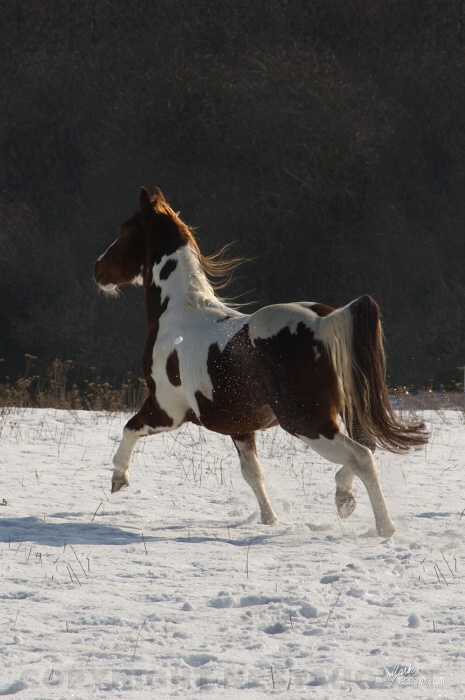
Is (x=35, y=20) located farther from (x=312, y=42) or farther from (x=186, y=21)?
(x=312, y=42)

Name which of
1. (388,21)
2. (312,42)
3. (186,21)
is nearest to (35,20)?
(186,21)

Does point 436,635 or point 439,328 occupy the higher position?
point 439,328

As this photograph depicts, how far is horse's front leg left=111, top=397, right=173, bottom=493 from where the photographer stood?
22.8 ft

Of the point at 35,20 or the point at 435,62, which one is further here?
the point at 35,20

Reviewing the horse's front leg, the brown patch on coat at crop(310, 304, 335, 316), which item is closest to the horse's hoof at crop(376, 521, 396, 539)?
the brown patch on coat at crop(310, 304, 335, 316)

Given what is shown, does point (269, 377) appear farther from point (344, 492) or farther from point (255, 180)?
point (255, 180)

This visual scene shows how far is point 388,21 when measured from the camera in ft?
108

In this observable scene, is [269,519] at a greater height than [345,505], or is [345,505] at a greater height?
[345,505]

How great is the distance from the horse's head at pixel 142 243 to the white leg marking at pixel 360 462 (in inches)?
85.8

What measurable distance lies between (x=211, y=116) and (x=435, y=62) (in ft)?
23.5

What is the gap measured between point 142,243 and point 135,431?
1.57 metres

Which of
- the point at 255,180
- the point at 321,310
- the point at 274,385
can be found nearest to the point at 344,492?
the point at 274,385

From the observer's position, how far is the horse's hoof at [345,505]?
640cm

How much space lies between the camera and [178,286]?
721 centimetres
